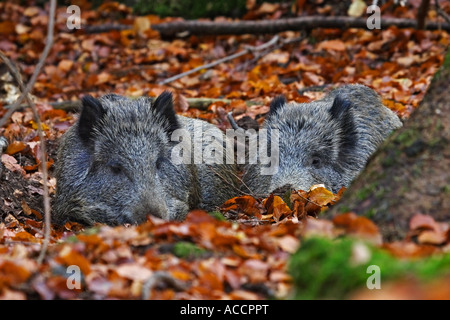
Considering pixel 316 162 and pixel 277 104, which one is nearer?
pixel 316 162

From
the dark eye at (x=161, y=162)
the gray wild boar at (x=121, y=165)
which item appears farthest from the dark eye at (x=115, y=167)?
the dark eye at (x=161, y=162)

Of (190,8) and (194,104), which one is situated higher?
(190,8)

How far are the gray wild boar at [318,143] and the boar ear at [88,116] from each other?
1756 mm

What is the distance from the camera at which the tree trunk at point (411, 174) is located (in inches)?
161

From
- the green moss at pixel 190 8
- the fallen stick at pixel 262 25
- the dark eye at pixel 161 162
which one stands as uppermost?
the green moss at pixel 190 8

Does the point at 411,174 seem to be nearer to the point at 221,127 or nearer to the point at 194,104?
the point at 221,127

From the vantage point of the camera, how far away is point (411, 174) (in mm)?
4238

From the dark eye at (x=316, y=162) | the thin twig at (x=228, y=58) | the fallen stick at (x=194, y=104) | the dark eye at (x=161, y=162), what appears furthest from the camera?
the thin twig at (x=228, y=58)

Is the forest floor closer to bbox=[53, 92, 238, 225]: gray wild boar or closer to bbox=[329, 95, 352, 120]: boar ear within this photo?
bbox=[53, 92, 238, 225]: gray wild boar

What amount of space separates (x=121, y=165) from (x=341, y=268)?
3.73m

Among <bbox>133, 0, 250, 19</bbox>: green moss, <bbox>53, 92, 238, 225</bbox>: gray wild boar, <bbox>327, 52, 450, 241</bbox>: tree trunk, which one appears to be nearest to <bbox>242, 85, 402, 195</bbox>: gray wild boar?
<bbox>53, 92, 238, 225</bbox>: gray wild boar

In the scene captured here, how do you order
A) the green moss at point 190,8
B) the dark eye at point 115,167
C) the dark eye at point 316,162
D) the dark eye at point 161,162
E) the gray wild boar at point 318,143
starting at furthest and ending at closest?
the green moss at point 190,8 < the dark eye at point 316,162 < the gray wild boar at point 318,143 < the dark eye at point 161,162 < the dark eye at point 115,167

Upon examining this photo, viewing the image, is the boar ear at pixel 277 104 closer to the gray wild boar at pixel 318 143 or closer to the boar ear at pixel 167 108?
the gray wild boar at pixel 318 143

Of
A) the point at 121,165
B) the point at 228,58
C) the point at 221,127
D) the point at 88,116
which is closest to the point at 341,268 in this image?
the point at 121,165
